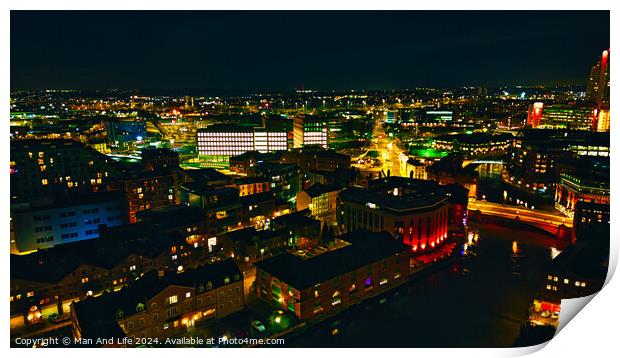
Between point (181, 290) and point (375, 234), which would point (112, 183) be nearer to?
point (181, 290)

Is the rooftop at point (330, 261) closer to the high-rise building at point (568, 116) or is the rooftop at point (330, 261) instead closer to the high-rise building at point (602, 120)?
the high-rise building at point (602, 120)

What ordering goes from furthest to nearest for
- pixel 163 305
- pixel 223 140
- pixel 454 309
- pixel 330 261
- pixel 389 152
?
pixel 389 152 < pixel 223 140 < pixel 330 261 < pixel 454 309 < pixel 163 305

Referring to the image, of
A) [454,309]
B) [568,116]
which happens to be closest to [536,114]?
[568,116]

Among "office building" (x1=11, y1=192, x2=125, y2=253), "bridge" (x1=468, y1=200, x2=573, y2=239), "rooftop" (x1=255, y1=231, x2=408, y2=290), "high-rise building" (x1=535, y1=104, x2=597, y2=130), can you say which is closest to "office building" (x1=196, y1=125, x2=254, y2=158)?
"office building" (x1=11, y1=192, x2=125, y2=253)

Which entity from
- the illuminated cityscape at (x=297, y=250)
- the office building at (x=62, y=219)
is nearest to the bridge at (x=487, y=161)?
the illuminated cityscape at (x=297, y=250)

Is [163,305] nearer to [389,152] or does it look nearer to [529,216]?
[529,216]
